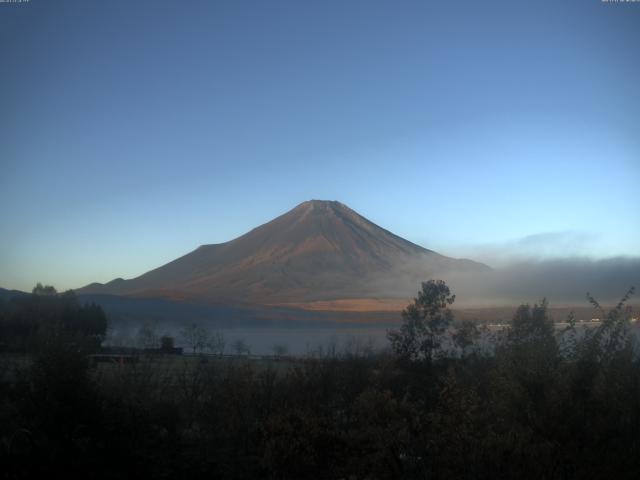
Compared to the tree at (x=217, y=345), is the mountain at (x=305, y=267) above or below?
above

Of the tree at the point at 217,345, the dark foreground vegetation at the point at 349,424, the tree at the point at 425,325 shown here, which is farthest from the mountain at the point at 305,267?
the dark foreground vegetation at the point at 349,424

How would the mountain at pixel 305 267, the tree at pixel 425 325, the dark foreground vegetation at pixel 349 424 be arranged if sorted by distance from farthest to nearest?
the mountain at pixel 305 267 < the tree at pixel 425 325 < the dark foreground vegetation at pixel 349 424

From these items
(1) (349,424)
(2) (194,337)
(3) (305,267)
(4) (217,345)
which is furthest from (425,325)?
(3) (305,267)

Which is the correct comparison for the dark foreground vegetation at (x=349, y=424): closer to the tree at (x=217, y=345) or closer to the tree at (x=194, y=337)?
the tree at (x=217, y=345)

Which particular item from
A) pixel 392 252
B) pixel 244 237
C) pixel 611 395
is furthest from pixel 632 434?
pixel 244 237

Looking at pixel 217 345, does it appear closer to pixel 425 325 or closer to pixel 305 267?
pixel 425 325

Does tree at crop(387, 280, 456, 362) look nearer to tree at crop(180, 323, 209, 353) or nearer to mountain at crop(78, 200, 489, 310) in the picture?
tree at crop(180, 323, 209, 353)
